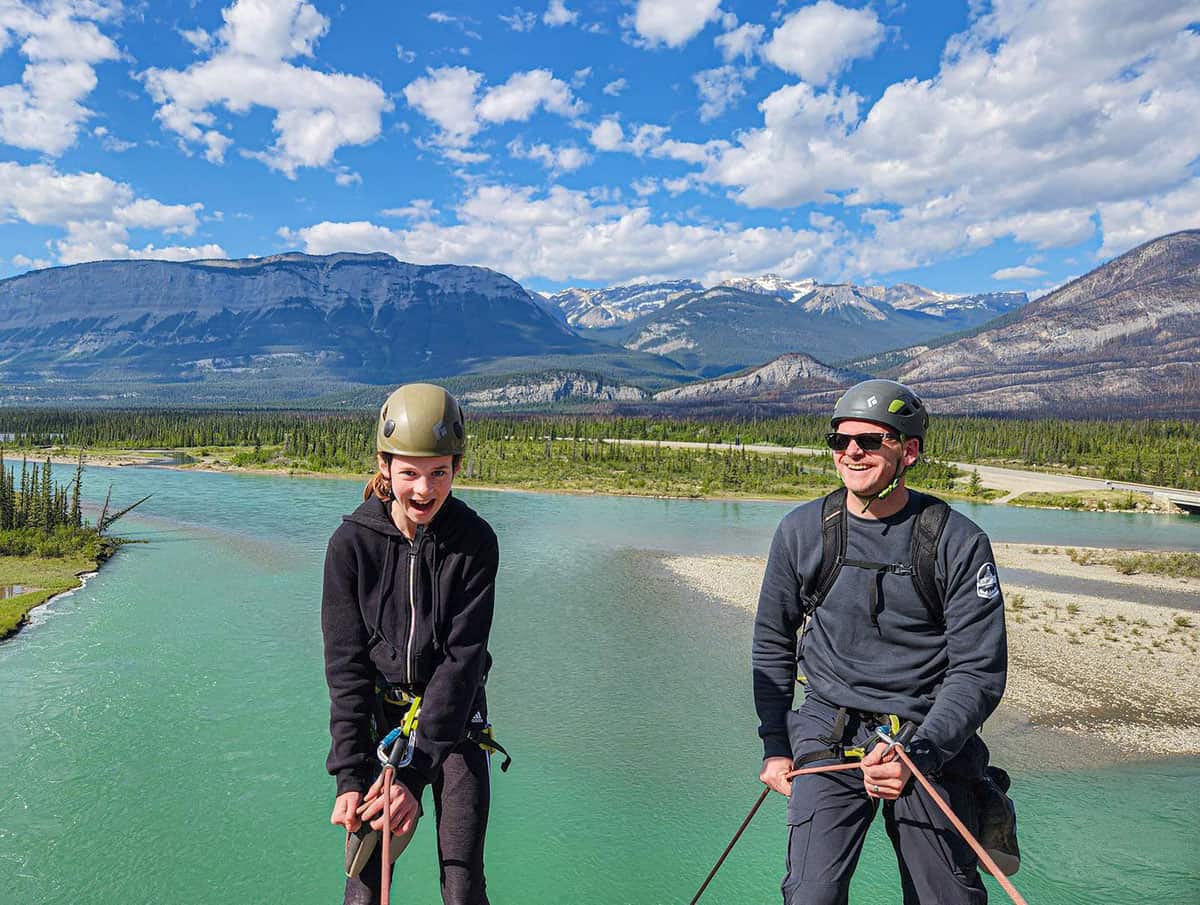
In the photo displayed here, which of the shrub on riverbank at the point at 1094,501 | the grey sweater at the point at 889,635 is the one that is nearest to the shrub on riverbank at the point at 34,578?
the grey sweater at the point at 889,635

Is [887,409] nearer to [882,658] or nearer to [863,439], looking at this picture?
[863,439]

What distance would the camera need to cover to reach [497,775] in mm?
12492

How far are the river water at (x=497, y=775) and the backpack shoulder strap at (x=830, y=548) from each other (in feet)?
22.7

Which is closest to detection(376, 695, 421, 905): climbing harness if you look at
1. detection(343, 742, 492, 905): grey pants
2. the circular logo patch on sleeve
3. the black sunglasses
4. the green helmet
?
detection(343, 742, 492, 905): grey pants

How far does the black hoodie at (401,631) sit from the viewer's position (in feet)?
13.0

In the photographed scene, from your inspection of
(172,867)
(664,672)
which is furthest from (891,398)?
(664,672)

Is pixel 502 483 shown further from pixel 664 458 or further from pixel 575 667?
pixel 575 667

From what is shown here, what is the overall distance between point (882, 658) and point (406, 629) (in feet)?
8.31

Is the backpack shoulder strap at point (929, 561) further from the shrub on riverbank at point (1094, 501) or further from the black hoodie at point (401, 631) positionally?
the shrub on riverbank at point (1094, 501)

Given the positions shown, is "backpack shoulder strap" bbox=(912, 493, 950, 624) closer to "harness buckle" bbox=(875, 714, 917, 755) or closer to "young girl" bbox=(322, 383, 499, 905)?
"harness buckle" bbox=(875, 714, 917, 755)

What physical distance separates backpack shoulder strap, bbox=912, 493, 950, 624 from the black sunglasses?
451mm

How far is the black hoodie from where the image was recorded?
397cm

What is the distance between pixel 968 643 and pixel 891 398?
133 centimetres

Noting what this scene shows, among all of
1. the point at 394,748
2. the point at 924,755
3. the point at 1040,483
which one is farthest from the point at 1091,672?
the point at 1040,483
